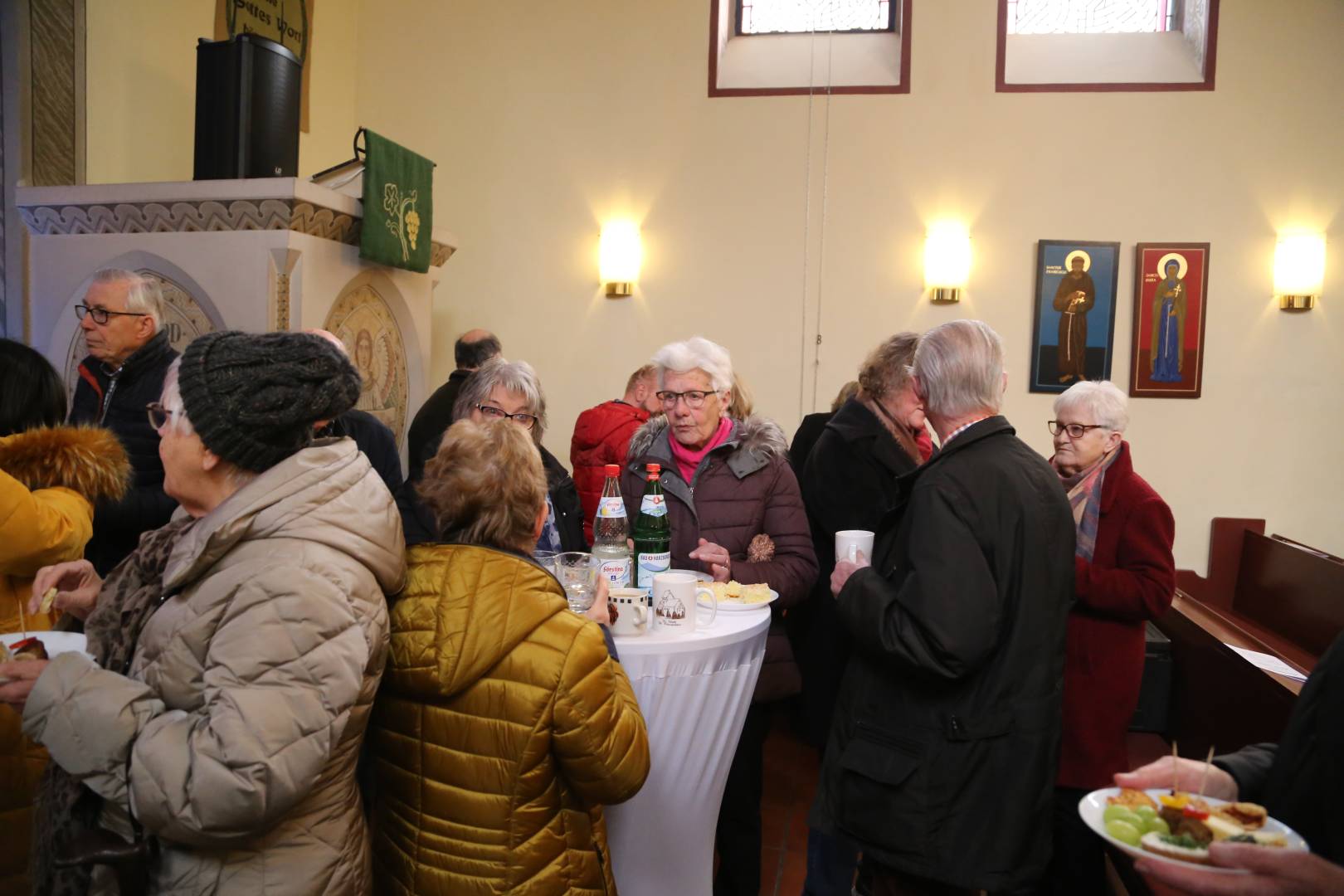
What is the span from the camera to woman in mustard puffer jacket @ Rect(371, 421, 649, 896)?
167 centimetres

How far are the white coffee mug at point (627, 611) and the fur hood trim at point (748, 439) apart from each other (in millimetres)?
736

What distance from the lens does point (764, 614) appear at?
249cm

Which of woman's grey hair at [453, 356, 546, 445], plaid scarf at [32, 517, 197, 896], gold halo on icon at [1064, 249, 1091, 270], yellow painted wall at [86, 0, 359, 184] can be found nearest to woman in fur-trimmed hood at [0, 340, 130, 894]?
plaid scarf at [32, 517, 197, 896]

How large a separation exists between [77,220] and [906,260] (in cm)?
450

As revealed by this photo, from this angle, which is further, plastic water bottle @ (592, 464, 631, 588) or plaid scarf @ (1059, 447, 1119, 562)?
plaid scarf @ (1059, 447, 1119, 562)

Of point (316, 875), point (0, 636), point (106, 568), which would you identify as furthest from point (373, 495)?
point (106, 568)

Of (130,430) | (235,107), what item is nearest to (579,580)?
(130,430)

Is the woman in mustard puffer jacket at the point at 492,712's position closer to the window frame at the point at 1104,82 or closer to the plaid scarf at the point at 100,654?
the plaid scarf at the point at 100,654

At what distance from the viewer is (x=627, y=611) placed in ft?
7.35

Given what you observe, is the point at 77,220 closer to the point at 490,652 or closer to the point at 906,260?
the point at 490,652

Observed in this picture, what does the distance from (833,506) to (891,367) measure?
0.51 m

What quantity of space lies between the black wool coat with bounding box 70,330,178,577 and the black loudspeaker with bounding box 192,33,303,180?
1186 millimetres

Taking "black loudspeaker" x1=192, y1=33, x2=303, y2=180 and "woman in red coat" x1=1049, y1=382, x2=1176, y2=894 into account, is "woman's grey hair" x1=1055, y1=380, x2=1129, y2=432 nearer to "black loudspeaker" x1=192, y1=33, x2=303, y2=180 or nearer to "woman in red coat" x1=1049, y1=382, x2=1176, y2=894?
"woman in red coat" x1=1049, y1=382, x2=1176, y2=894

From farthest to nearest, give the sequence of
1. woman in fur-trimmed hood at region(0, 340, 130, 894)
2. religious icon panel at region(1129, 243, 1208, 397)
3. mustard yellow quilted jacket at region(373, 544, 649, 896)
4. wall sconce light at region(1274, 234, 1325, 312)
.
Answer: religious icon panel at region(1129, 243, 1208, 397) < wall sconce light at region(1274, 234, 1325, 312) < woman in fur-trimmed hood at region(0, 340, 130, 894) < mustard yellow quilted jacket at region(373, 544, 649, 896)
